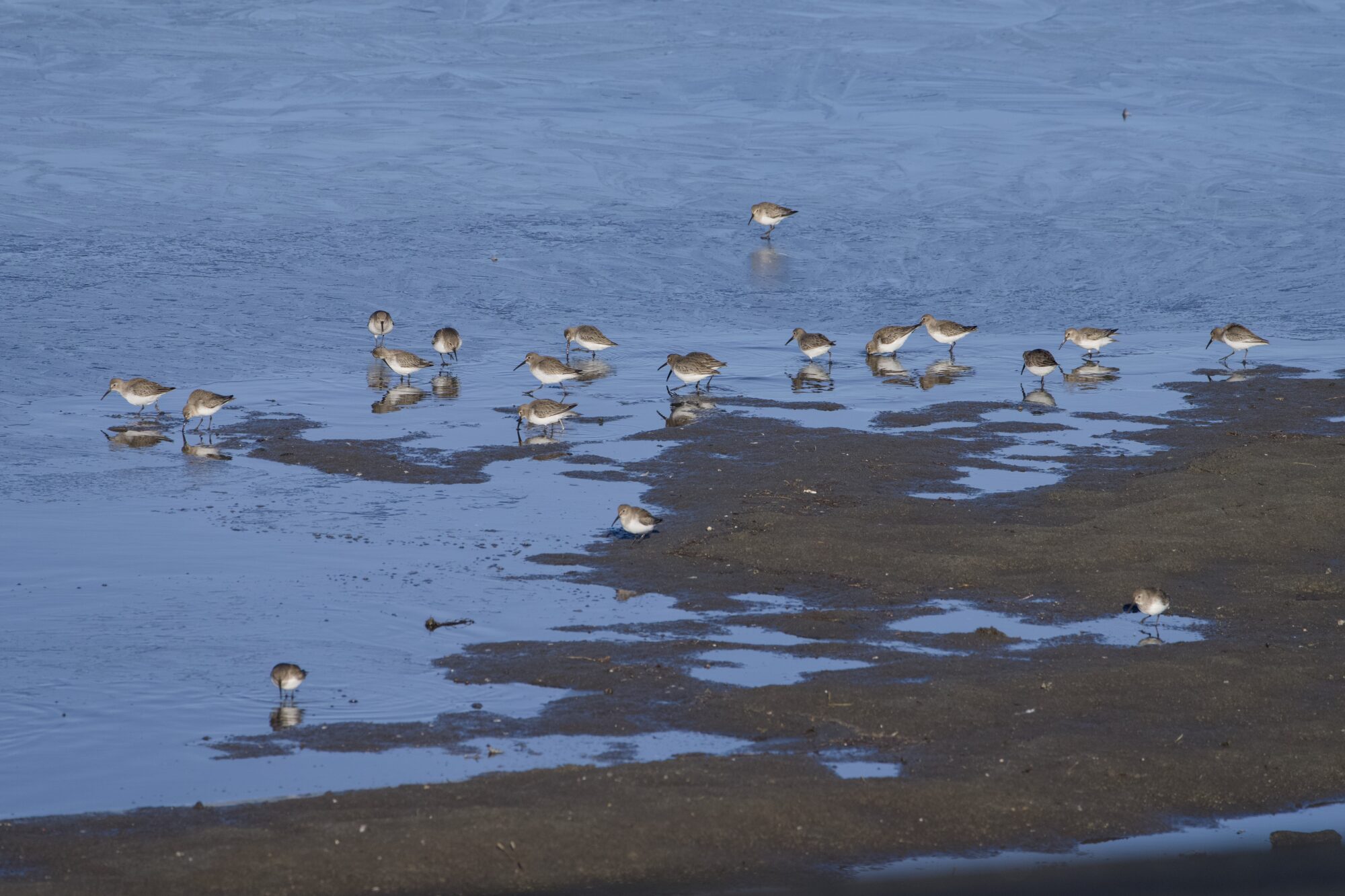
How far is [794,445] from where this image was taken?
14.1 meters

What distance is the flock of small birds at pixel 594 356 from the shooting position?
15.0 metres

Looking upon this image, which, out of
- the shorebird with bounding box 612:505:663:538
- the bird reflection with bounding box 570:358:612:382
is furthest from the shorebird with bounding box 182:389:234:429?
the shorebird with bounding box 612:505:663:538

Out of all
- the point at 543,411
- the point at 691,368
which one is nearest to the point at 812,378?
the point at 691,368

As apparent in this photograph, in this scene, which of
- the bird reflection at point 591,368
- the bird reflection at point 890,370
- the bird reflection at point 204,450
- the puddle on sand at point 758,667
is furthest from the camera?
the bird reflection at point 591,368

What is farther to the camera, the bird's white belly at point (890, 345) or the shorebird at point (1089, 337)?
the bird's white belly at point (890, 345)

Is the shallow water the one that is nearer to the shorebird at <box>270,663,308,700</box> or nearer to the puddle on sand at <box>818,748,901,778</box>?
the shorebird at <box>270,663,308,700</box>

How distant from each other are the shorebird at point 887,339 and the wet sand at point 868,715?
614 cm

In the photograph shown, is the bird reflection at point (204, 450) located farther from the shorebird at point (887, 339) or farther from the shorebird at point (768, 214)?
the shorebird at point (768, 214)

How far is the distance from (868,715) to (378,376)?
10.6m

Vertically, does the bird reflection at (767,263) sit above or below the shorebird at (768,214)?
below

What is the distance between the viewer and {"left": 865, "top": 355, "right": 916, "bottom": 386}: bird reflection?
57.4 ft

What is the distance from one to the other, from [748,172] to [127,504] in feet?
65.6

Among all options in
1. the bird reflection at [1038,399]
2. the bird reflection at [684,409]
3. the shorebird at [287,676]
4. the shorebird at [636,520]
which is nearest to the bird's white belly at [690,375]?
the bird reflection at [684,409]

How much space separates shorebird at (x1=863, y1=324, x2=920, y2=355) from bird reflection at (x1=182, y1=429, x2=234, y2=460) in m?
7.50
